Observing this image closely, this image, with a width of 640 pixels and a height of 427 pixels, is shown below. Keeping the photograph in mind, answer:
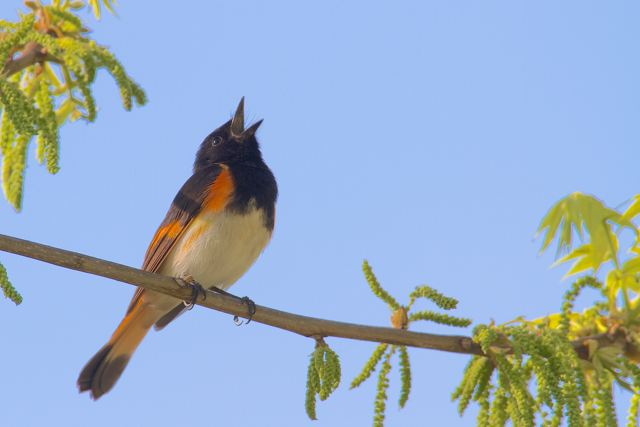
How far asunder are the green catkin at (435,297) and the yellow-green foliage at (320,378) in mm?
391

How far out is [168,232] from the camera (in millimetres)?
4180

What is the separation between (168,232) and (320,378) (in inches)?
90.7

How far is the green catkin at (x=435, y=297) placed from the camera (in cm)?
202

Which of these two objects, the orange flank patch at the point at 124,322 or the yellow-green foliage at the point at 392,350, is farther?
the orange flank patch at the point at 124,322

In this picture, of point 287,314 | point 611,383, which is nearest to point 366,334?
point 287,314

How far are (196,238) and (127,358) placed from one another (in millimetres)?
939

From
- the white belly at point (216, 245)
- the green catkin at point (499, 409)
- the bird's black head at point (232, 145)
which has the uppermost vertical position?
the bird's black head at point (232, 145)

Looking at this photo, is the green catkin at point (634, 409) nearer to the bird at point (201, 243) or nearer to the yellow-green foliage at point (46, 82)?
the yellow-green foliage at point (46, 82)

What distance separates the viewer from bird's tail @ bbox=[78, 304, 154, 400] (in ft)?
12.4

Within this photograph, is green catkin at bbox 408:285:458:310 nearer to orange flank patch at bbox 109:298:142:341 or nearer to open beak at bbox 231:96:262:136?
orange flank patch at bbox 109:298:142:341

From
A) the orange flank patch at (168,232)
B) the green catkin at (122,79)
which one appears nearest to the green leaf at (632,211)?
the green catkin at (122,79)

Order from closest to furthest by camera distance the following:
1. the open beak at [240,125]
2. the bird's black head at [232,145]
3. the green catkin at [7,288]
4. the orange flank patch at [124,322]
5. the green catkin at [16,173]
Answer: the green catkin at [7,288] → the green catkin at [16,173] → the orange flank patch at [124,322] → the bird's black head at [232,145] → the open beak at [240,125]

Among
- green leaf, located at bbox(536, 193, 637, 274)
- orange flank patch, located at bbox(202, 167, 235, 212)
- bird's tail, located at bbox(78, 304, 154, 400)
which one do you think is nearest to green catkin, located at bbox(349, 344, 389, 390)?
green leaf, located at bbox(536, 193, 637, 274)

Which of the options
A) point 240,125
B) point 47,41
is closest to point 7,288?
point 47,41
